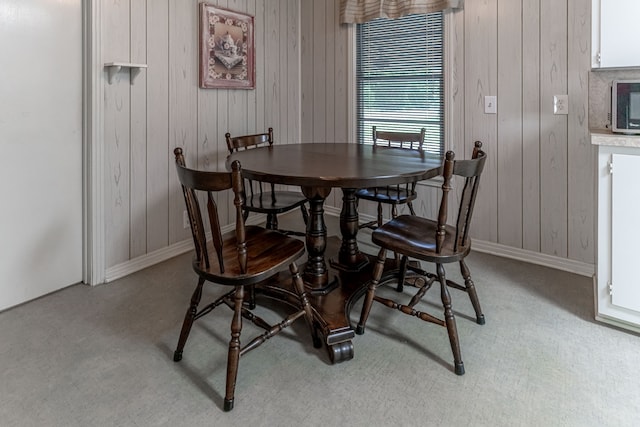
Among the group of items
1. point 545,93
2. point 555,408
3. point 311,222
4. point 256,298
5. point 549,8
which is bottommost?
point 555,408

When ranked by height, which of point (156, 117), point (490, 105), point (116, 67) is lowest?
point (156, 117)

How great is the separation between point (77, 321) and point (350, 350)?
4.58 ft

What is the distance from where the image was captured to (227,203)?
11.8 feet

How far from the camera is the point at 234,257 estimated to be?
1.75m

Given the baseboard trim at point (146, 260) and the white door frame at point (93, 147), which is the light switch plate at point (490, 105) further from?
Result: the white door frame at point (93, 147)

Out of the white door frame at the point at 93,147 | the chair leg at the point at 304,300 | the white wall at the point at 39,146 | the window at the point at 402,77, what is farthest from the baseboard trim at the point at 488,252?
the chair leg at the point at 304,300

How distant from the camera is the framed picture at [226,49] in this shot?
314 centimetres

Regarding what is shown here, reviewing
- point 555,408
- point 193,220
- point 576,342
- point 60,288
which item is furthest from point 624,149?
point 60,288

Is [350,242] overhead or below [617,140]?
below

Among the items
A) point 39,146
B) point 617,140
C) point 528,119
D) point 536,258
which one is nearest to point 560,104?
point 528,119

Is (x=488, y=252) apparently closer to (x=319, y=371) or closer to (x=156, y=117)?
(x=319, y=371)

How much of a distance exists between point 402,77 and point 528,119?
1.11 meters

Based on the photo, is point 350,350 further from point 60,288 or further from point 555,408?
point 60,288

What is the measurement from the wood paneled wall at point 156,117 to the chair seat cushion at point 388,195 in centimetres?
126
